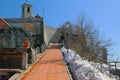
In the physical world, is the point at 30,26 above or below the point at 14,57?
above

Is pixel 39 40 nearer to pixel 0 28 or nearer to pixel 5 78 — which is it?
pixel 0 28

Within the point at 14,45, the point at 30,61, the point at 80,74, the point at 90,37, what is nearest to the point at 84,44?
the point at 90,37

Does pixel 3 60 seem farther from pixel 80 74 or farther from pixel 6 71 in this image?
pixel 80 74

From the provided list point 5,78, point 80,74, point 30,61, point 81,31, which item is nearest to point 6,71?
point 5,78

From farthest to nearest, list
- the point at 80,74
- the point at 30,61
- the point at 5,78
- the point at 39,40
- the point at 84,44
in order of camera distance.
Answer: the point at 39,40 < the point at 84,44 < the point at 30,61 < the point at 5,78 < the point at 80,74

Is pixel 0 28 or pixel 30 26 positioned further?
pixel 30 26

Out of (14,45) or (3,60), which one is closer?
(3,60)

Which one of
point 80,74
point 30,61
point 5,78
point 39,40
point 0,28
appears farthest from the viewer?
point 39,40

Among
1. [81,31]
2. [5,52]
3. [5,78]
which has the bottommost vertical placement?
[5,78]

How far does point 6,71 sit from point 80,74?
292 inches

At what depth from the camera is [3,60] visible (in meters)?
28.2

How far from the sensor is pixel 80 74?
1617 cm

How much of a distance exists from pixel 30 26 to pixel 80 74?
43073mm

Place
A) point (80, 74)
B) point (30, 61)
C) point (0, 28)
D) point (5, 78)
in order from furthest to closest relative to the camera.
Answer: point (0, 28) < point (30, 61) < point (5, 78) < point (80, 74)
